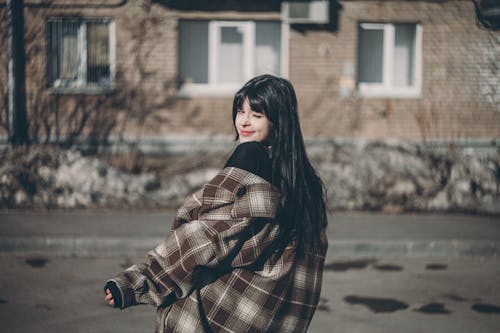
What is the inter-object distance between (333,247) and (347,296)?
1678 mm

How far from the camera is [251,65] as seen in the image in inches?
477

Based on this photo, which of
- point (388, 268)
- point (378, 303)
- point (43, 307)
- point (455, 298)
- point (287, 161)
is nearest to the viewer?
point (287, 161)

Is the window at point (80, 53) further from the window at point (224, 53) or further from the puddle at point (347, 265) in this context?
the puddle at point (347, 265)

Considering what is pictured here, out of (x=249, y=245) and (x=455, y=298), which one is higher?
(x=249, y=245)

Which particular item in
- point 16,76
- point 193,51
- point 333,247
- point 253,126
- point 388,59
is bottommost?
point 333,247

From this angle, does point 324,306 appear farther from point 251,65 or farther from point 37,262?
point 251,65

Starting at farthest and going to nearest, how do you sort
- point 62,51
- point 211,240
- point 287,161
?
point 62,51
point 287,161
point 211,240

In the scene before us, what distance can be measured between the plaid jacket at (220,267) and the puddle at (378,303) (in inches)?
138

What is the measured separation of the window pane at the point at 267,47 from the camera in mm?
12125

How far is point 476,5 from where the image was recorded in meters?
12.2

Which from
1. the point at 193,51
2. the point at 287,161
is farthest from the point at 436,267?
the point at 193,51

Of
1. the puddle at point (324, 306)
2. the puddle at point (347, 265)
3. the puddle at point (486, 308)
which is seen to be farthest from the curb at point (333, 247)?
the puddle at point (486, 308)

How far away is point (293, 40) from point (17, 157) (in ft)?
17.2

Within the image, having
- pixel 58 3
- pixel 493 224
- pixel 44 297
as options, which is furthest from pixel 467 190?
pixel 58 3
